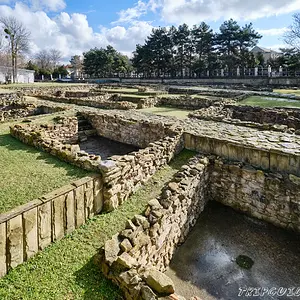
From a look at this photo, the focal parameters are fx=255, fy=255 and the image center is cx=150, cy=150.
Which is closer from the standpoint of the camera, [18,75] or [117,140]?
[117,140]

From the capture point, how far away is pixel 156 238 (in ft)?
14.2

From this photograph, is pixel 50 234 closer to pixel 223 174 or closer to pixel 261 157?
pixel 223 174

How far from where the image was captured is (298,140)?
7.15 metres

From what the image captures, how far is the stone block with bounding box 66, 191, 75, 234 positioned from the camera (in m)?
4.32

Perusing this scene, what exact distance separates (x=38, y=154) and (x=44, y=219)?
327 cm

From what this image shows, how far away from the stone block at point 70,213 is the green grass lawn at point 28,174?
0.59m

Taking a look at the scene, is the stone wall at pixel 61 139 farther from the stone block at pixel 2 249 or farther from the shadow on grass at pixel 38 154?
the stone block at pixel 2 249

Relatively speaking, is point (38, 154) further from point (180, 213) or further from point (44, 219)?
point (180, 213)

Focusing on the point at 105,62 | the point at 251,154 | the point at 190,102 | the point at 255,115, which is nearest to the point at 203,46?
the point at 105,62

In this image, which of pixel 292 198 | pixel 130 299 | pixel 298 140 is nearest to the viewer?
pixel 130 299

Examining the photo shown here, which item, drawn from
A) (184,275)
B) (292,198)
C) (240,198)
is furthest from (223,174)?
(184,275)

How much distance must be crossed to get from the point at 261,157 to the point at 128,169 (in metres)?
3.30

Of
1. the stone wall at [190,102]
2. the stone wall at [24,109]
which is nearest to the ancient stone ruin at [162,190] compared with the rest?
the stone wall at [24,109]

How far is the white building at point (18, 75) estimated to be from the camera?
4111 cm
